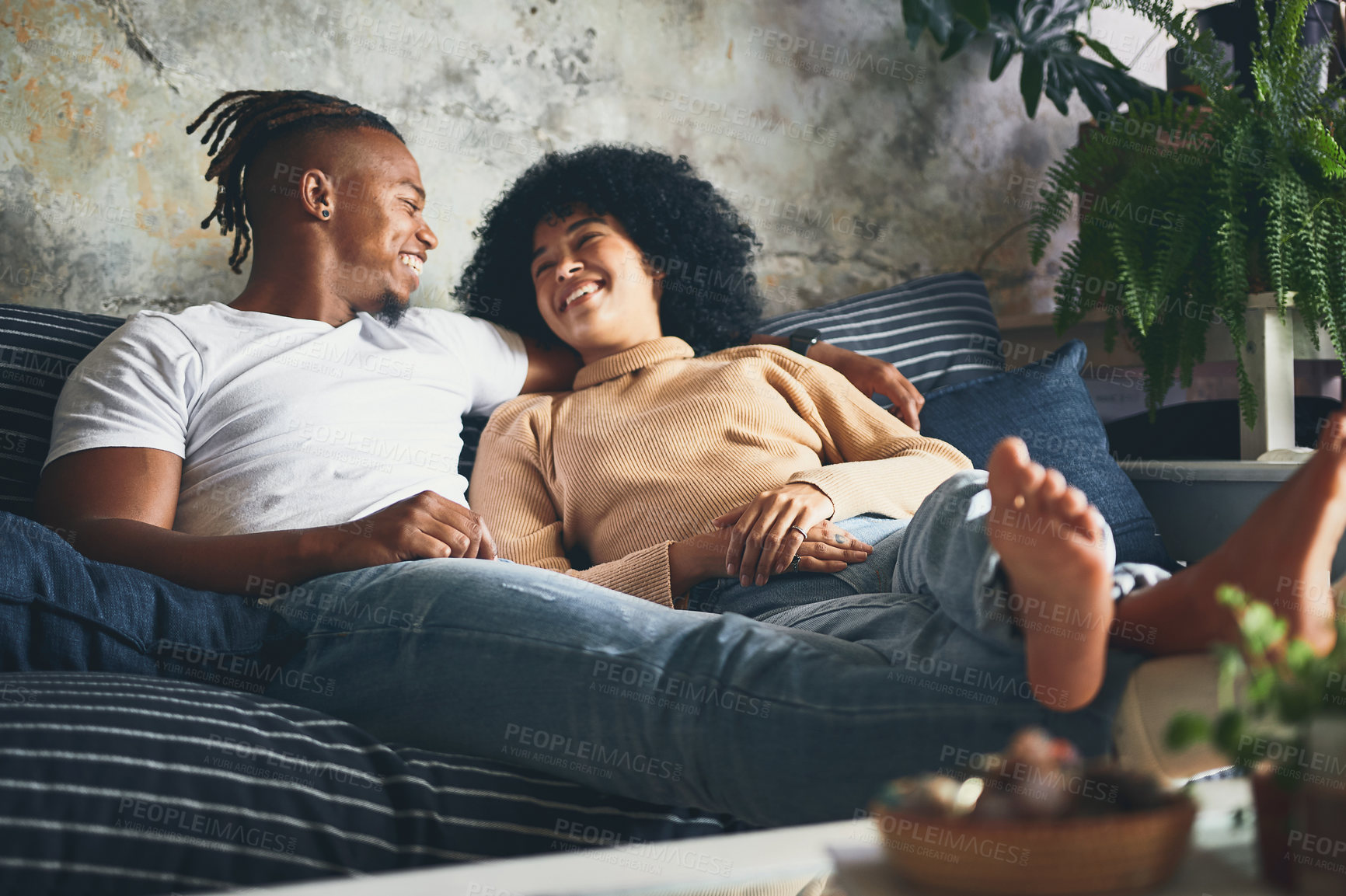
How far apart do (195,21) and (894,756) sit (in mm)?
1615

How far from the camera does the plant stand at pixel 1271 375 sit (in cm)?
156

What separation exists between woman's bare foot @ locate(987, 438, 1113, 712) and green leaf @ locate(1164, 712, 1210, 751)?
→ 9.0 inches

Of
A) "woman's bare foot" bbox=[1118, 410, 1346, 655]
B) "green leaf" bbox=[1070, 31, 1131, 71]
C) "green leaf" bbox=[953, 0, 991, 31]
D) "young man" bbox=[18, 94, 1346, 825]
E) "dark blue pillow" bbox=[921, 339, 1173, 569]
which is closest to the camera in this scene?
"woman's bare foot" bbox=[1118, 410, 1346, 655]

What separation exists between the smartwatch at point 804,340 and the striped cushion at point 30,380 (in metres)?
1.04

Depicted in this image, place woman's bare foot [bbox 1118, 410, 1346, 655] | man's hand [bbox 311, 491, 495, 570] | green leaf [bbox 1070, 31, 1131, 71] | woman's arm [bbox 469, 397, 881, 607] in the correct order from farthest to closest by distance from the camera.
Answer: green leaf [bbox 1070, 31, 1131, 71]
woman's arm [bbox 469, 397, 881, 607]
man's hand [bbox 311, 491, 495, 570]
woman's bare foot [bbox 1118, 410, 1346, 655]

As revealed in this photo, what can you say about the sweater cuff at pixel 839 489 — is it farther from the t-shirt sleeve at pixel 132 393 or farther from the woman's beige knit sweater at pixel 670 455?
the t-shirt sleeve at pixel 132 393

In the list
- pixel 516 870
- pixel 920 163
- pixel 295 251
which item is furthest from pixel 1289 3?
pixel 516 870

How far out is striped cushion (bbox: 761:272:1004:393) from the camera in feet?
5.38

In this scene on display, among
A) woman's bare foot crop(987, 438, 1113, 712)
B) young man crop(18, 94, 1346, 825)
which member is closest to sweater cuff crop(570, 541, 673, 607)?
young man crop(18, 94, 1346, 825)

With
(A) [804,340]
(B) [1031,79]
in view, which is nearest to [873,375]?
(A) [804,340]

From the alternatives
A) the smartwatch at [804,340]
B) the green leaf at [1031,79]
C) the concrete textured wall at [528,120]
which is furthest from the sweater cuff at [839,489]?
the green leaf at [1031,79]

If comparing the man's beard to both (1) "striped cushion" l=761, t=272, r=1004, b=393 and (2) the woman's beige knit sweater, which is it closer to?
(2) the woman's beige knit sweater

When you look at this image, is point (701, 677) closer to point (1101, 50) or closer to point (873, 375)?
point (873, 375)

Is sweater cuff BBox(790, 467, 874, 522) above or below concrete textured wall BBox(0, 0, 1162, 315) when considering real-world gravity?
below
